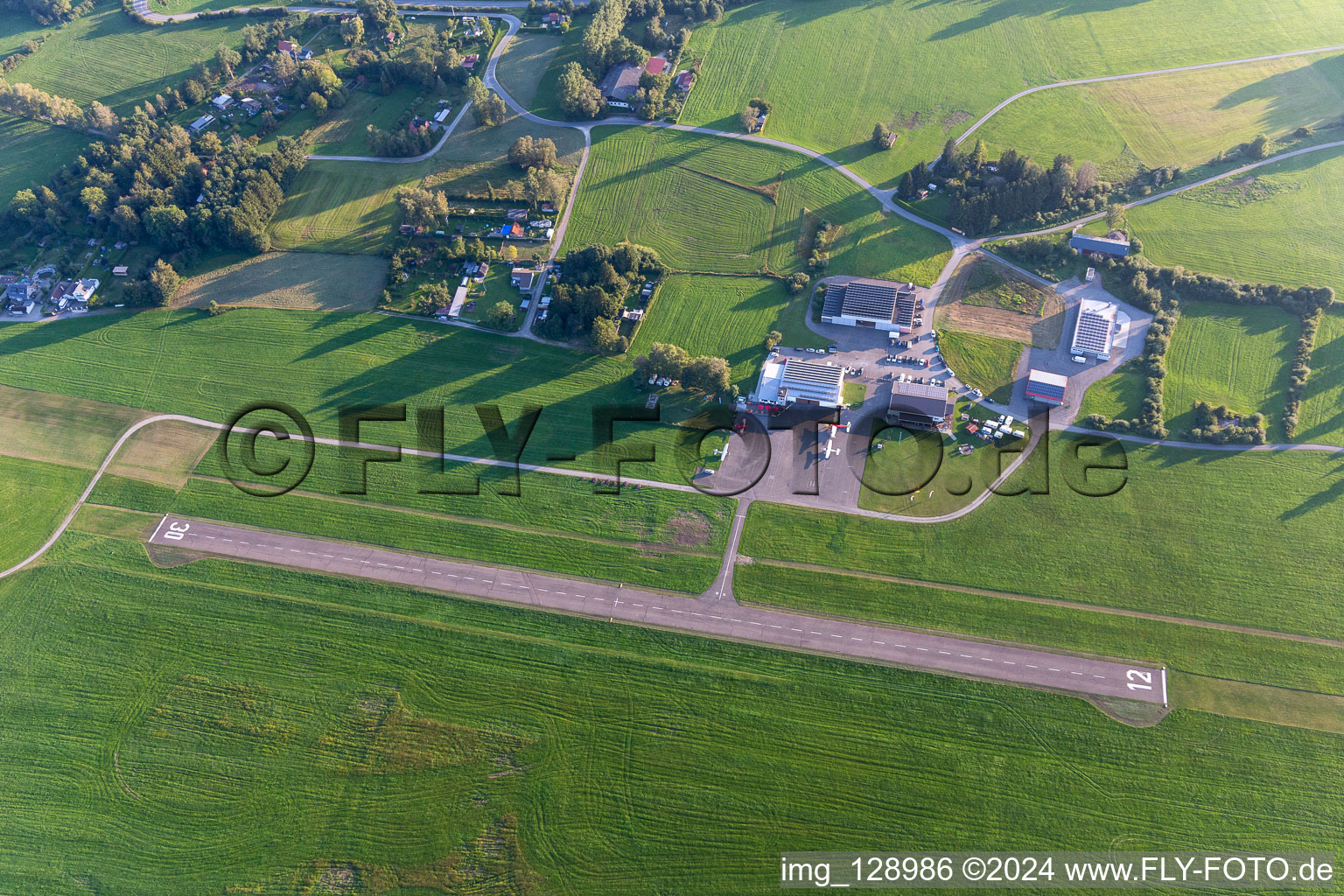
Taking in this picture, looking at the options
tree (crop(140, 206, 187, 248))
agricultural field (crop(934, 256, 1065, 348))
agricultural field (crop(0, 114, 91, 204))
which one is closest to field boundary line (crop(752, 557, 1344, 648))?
agricultural field (crop(934, 256, 1065, 348))

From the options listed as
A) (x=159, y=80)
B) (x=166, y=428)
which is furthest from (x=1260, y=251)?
(x=159, y=80)

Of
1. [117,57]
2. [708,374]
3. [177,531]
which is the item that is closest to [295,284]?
[177,531]

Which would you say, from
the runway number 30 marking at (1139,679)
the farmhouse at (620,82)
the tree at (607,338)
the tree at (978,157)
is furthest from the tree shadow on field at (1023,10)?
the runway number 30 marking at (1139,679)

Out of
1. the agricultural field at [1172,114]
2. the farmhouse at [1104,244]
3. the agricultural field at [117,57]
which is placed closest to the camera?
the farmhouse at [1104,244]

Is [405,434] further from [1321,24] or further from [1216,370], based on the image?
[1321,24]

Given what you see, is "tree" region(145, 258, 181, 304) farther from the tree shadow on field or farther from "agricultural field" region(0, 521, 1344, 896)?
the tree shadow on field

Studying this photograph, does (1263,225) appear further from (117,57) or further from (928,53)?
(117,57)

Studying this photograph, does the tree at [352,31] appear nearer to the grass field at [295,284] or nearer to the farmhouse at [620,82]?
the farmhouse at [620,82]
